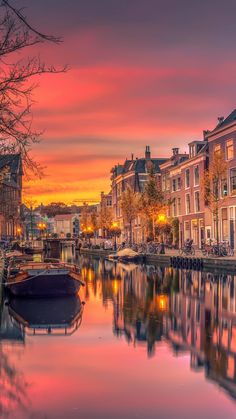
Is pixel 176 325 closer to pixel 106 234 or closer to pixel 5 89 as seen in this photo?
pixel 5 89

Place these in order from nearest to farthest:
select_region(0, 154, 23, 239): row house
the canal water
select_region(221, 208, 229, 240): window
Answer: the canal water
select_region(0, 154, 23, 239): row house
select_region(221, 208, 229, 240): window

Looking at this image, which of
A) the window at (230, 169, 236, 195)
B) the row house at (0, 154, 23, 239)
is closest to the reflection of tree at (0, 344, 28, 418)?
the row house at (0, 154, 23, 239)

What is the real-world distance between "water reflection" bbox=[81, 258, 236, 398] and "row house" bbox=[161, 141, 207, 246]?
23512 millimetres

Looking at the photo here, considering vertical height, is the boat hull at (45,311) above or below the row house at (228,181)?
below

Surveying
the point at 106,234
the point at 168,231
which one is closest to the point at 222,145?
the point at 168,231

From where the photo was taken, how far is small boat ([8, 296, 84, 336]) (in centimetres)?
2047

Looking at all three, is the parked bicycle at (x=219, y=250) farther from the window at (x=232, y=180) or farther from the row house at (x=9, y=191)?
the row house at (x=9, y=191)

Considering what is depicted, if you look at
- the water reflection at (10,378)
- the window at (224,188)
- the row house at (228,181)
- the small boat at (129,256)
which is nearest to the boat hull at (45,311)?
the water reflection at (10,378)

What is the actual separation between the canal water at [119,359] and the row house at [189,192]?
37325 mm

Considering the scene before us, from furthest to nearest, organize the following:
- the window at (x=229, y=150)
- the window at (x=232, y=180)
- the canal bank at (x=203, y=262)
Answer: the window at (x=229, y=150)
the window at (x=232, y=180)
the canal bank at (x=203, y=262)

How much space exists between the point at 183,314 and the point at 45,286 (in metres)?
7.72

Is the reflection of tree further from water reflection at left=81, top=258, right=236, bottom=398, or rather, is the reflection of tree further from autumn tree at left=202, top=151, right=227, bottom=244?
autumn tree at left=202, top=151, right=227, bottom=244

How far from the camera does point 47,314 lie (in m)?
23.8

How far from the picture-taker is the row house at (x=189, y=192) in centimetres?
6556
